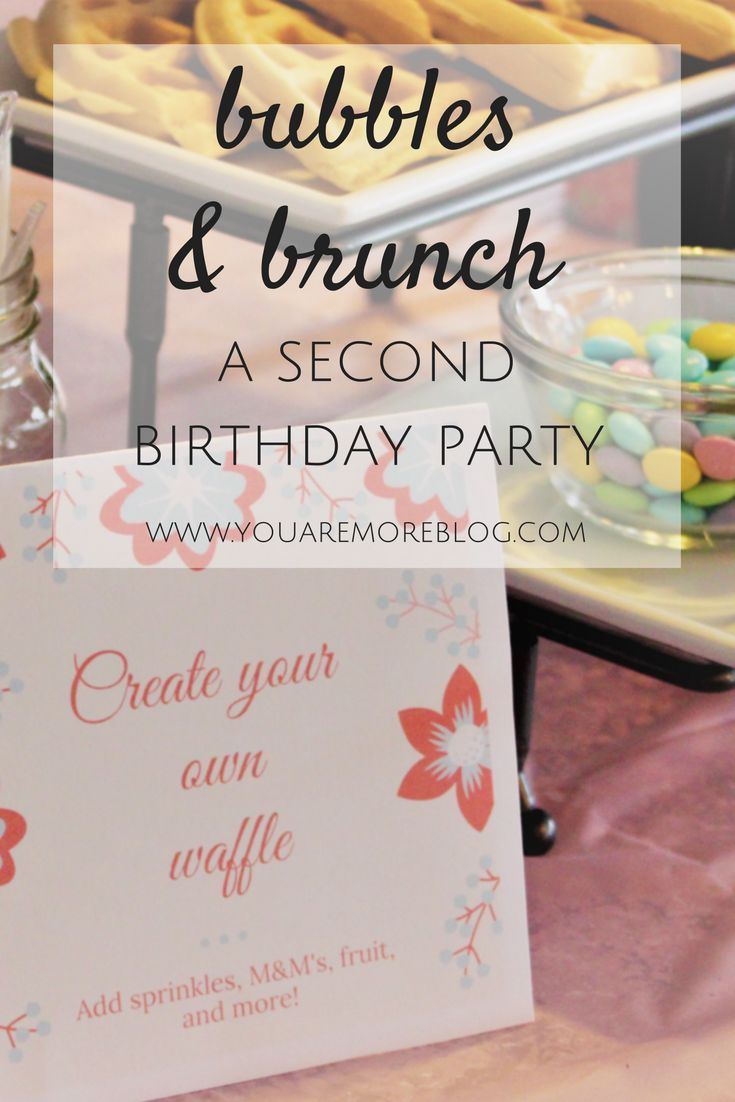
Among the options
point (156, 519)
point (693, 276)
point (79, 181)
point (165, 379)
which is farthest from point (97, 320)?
point (156, 519)

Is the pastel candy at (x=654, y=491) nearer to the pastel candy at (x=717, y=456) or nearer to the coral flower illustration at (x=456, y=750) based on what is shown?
the pastel candy at (x=717, y=456)

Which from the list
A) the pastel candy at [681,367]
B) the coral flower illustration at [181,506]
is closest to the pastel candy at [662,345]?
the pastel candy at [681,367]

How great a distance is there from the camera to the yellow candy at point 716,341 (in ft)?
2.12

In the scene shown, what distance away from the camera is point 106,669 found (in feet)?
1.58

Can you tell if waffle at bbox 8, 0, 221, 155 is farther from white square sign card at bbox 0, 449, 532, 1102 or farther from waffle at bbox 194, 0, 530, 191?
white square sign card at bbox 0, 449, 532, 1102

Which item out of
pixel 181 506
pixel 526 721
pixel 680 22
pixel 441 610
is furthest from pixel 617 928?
pixel 680 22

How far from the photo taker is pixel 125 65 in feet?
2.83

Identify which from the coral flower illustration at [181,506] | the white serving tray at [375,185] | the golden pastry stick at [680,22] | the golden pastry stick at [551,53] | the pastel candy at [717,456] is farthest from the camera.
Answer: the golden pastry stick at [680,22]

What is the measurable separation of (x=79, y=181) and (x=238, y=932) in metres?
0.50

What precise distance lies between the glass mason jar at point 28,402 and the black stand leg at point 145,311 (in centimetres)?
30

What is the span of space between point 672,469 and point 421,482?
15 cm

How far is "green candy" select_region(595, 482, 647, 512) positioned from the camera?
0.61m

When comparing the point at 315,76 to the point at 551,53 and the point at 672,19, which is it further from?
the point at 672,19

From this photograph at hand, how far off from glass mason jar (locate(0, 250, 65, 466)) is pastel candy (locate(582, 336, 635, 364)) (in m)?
0.27
